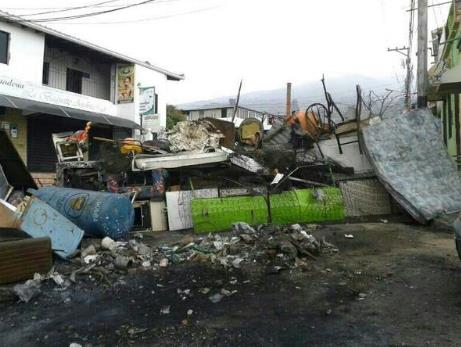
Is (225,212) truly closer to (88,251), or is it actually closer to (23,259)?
(88,251)

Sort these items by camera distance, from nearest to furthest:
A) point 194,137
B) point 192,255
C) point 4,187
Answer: point 192,255 → point 4,187 → point 194,137

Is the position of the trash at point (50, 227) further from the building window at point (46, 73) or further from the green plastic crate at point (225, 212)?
the building window at point (46, 73)

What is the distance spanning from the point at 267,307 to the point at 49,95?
586 inches

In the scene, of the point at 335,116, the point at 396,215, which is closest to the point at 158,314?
the point at 396,215

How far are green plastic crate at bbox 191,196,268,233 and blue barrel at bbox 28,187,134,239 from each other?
1398mm

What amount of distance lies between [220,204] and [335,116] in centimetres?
466

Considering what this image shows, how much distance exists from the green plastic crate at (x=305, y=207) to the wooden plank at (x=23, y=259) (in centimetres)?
479

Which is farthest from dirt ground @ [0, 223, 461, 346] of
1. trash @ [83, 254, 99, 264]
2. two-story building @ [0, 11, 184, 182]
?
two-story building @ [0, 11, 184, 182]

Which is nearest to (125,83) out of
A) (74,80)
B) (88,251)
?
(74,80)

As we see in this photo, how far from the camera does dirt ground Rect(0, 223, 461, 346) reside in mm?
4047

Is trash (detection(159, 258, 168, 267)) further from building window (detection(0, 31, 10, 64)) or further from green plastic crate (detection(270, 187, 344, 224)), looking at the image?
building window (detection(0, 31, 10, 64))

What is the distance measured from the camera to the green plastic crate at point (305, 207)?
974 centimetres

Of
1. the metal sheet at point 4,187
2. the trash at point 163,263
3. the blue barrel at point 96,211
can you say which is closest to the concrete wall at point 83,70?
the metal sheet at point 4,187

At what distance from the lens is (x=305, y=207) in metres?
9.79
